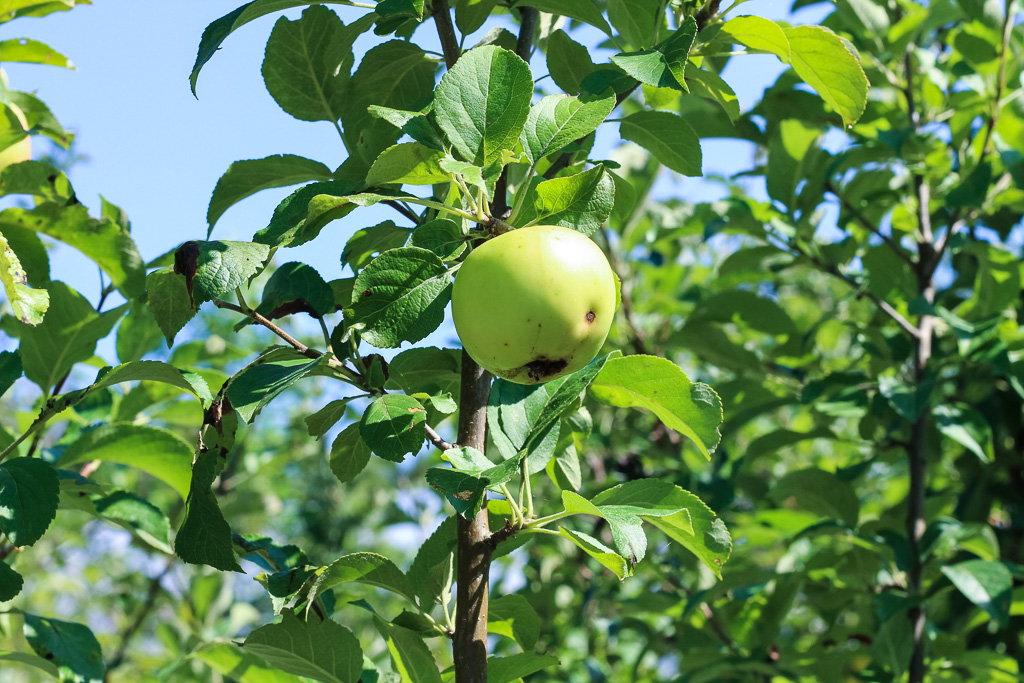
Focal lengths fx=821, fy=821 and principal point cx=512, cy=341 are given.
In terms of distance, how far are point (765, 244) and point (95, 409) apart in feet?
5.65

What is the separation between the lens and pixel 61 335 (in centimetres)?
141

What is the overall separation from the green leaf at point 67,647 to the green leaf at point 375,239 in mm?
749

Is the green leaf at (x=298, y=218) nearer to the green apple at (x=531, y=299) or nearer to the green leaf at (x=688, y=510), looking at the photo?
the green apple at (x=531, y=299)

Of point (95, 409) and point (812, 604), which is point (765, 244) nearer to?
point (812, 604)

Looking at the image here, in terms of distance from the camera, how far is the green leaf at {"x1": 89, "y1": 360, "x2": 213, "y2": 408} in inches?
41.9

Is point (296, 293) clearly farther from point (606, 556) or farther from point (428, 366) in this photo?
point (606, 556)

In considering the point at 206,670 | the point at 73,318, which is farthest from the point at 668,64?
the point at 206,670

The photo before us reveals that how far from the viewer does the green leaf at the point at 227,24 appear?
101 centimetres

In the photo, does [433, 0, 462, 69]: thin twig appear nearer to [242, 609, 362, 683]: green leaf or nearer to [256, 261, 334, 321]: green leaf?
[256, 261, 334, 321]: green leaf

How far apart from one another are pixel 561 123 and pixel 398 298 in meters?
0.29

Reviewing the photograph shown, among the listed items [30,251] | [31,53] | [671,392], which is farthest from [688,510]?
[31,53]

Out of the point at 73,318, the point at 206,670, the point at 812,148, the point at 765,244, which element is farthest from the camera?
the point at 206,670

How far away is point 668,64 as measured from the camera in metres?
0.98

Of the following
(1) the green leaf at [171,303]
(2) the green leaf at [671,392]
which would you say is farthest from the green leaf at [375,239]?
(2) the green leaf at [671,392]
